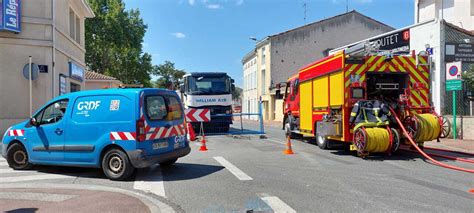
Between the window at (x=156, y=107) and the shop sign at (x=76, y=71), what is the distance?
510 inches


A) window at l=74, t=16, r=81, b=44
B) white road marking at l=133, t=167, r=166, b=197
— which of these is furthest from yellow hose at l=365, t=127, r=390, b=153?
window at l=74, t=16, r=81, b=44

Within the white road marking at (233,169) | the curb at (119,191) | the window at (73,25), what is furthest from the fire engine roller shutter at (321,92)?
the window at (73,25)

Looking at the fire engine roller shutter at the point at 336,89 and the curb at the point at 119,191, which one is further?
the fire engine roller shutter at the point at 336,89

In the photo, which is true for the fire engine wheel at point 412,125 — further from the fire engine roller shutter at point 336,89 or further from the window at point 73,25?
the window at point 73,25

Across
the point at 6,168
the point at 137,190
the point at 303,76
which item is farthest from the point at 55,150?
the point at 303,76

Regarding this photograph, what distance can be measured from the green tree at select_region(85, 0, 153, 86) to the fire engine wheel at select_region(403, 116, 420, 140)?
41614 mm

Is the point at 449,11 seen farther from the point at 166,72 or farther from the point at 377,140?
the point at 166,72

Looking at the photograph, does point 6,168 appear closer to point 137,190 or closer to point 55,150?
point 55,150

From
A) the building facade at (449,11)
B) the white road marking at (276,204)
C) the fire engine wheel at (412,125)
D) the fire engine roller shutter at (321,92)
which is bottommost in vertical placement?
the white road marking at (276,204)

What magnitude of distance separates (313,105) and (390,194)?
673 cm

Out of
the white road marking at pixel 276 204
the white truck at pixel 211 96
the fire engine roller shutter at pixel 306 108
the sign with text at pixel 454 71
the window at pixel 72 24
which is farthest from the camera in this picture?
the window at pixel 72 24

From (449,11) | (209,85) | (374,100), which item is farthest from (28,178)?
(449,11)

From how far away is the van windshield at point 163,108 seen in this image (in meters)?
7.90

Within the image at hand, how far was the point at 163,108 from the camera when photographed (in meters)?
8.31
